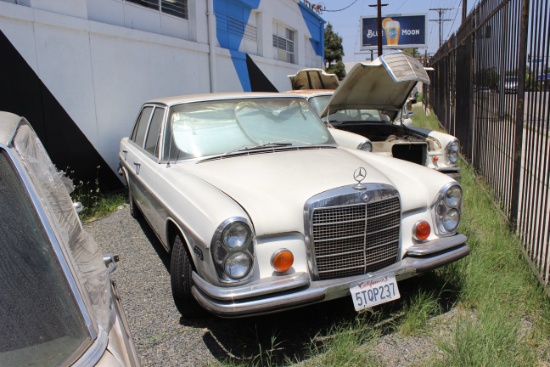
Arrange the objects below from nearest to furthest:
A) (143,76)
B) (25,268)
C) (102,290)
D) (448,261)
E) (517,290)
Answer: (25,268) < (102,290) < (448,261) < (517,290) < (143,76)

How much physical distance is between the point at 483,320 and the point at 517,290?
0.63m

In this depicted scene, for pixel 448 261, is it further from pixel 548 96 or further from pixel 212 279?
pixel 212 279

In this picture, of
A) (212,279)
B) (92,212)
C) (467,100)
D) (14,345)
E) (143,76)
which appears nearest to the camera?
→ (14,345)

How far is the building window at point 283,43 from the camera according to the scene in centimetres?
1571

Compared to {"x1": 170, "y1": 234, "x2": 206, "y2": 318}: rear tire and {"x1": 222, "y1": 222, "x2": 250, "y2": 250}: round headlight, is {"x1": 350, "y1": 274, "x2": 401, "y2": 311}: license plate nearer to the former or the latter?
{"x1": 222, "y1": 222, "x2": 250, "y2": 250}: round headlight

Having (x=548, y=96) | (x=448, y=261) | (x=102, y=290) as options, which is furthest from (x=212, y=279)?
(x=548, y=96)

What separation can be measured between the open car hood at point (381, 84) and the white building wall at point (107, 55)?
335 centimetres

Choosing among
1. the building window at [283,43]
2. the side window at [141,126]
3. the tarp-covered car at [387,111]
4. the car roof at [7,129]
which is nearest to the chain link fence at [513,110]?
the tarp-covered car at [387,111]

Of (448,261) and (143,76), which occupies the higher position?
(143,76)

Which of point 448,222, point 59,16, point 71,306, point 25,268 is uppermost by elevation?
point 59,16

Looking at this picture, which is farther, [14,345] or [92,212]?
[92,212]

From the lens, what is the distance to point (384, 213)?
295 centimetres

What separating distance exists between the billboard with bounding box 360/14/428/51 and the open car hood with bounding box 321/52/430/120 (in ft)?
97.9

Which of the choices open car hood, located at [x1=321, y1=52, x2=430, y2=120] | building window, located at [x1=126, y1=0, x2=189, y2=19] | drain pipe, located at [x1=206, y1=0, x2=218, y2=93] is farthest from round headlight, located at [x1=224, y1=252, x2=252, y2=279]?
drain pipe, located at [x1=206, y1=0, x2=218, y2=93]
